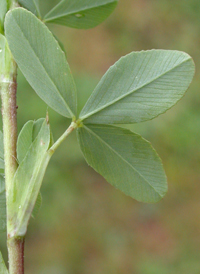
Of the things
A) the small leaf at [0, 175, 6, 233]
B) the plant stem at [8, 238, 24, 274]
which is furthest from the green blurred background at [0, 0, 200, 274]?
the plant stem at [8, 238, 24, 274]

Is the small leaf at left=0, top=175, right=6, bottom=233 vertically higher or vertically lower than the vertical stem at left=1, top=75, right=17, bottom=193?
lower

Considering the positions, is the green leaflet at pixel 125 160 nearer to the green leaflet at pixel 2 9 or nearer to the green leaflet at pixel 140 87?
the green leaflet at pixel 140 87

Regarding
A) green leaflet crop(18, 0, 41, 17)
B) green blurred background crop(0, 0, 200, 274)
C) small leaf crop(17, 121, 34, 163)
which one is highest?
green leaflet crop(18, 0, 41, 17)

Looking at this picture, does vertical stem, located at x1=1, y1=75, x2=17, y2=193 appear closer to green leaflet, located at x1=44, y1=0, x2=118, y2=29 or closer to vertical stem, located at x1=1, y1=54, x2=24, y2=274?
vertical stem, located at x1=1, y1=54, x2=24, y2=274

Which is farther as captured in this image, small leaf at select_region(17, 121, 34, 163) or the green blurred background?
the green blurred background

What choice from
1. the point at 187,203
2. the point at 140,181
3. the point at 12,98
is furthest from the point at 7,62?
the point at 187,203

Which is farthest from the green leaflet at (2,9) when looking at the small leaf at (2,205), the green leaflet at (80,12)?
the small leaf at (2,205)

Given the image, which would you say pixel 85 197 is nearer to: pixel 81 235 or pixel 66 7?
pixel 81 235

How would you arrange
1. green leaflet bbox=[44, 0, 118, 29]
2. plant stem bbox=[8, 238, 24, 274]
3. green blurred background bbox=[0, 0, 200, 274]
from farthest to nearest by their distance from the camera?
green blurred background bbox=[0, 0, 200, 274] < green leaflet bbox=[44, 0, 118, 29] < plant stem bbox=[8, 238, 24, 274]

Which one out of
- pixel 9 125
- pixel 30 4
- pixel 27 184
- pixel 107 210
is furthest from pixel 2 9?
pixel 107 210
